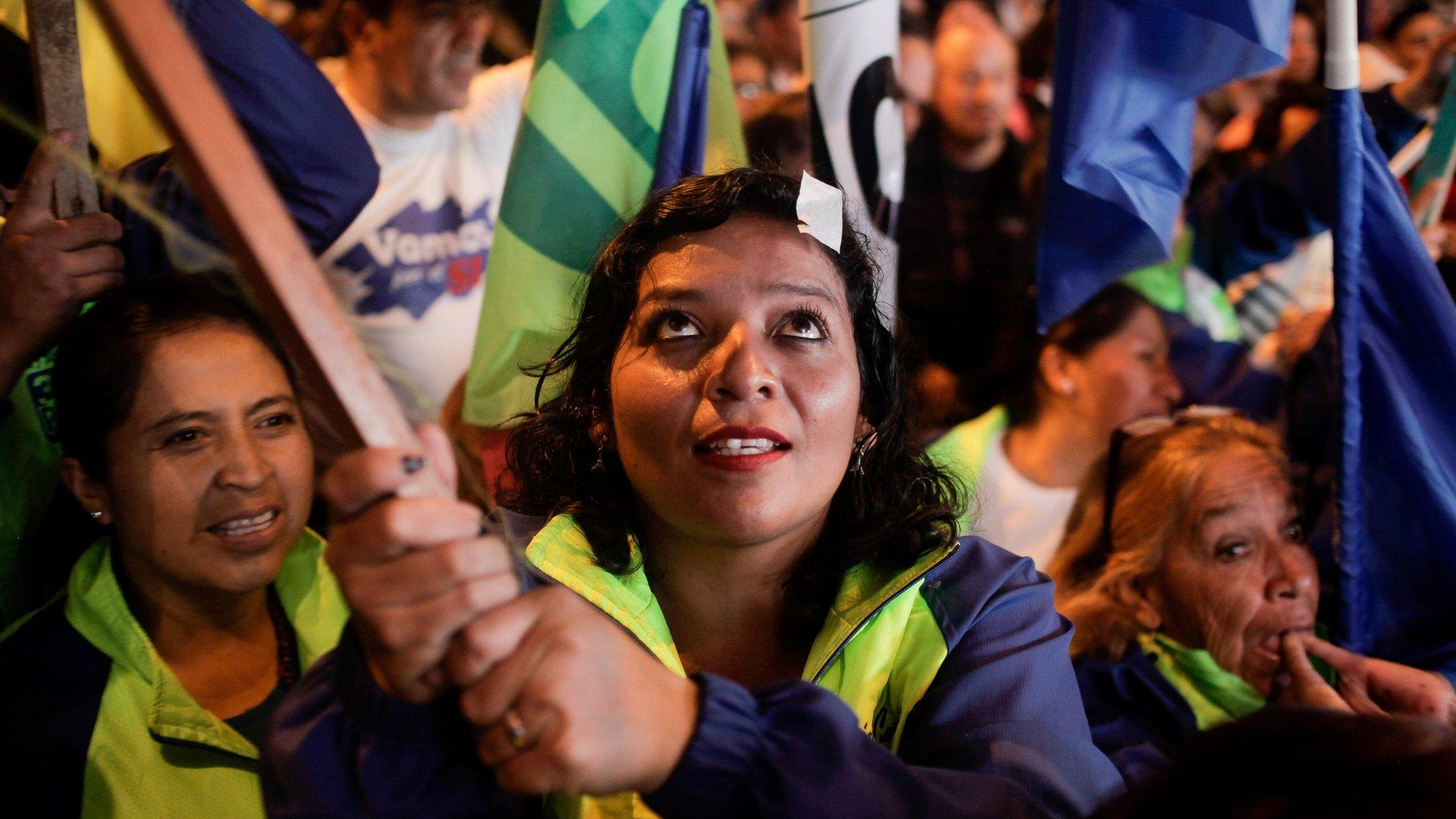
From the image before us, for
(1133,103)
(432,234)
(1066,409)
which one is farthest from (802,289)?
(432,234)

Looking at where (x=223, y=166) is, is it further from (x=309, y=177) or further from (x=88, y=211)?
(x=309, y=177)

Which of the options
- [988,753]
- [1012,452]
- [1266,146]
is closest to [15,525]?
[988,753]

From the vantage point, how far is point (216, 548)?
168cm

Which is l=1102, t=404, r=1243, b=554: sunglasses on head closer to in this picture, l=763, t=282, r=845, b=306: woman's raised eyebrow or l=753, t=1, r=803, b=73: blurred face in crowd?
l=763, t=282, r=845, b=306: woman's raised eyebrow

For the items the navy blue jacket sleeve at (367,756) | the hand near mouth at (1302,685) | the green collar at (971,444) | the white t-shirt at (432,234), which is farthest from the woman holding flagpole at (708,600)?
the white t-shirt at (432,234)

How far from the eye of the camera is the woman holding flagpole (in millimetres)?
880

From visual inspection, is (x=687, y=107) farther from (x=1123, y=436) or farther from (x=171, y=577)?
(x=171, y=577)

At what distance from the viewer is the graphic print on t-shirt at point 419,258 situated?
2777mm

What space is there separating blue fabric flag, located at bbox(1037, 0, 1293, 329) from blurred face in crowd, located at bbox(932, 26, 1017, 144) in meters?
1.34

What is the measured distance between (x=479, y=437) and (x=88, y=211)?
2.68 feet

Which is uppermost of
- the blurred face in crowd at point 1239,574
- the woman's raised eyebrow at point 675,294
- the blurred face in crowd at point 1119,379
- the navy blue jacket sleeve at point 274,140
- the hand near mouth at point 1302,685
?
the navy blue jacket sleeve at point 274,140

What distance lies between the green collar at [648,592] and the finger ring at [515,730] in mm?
507

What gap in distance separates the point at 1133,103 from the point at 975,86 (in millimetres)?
1447

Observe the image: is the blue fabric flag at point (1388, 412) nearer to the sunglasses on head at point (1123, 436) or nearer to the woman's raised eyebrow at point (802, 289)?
the sunglasses on head at point (1123, 436)
